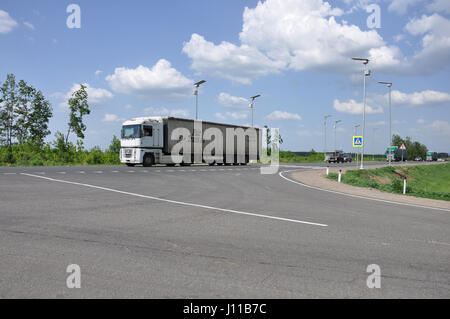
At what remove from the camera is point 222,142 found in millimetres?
35594

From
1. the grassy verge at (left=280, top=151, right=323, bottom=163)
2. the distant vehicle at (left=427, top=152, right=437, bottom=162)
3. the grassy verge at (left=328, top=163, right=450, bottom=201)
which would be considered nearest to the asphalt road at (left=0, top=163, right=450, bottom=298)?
the grassy verge at (left=328, top=163, right=450, bottom=201)

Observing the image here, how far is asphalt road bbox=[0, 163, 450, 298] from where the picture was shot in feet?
12.0

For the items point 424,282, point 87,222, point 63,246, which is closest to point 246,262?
point 424,282

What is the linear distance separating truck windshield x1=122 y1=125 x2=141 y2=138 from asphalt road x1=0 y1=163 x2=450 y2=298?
18.6m

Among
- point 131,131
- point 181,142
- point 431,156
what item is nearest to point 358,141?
point 181,142

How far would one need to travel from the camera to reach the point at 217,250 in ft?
16.6

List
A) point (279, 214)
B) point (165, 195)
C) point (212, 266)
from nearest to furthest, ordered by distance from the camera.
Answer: point (212, 266) < point (279, 214) < point (165, 195)

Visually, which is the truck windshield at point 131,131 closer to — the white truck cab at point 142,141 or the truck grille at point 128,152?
the white truck cab at point 142,141

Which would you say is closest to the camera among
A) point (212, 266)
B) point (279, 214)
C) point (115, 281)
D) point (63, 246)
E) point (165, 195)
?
point (115, 281)

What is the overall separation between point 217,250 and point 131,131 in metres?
24.5

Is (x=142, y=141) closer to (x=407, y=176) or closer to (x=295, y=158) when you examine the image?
(x=407, y=176)

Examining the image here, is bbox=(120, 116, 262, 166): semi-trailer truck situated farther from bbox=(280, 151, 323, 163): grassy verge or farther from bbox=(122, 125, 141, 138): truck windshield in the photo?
bbox=(280, 151, 323, 163): grassy verge
